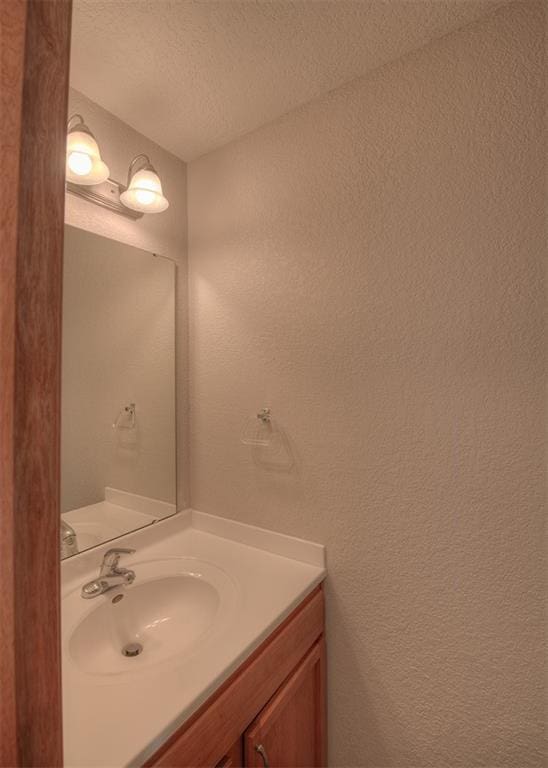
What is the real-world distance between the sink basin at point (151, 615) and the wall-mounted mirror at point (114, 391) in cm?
20

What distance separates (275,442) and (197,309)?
0.67 metres

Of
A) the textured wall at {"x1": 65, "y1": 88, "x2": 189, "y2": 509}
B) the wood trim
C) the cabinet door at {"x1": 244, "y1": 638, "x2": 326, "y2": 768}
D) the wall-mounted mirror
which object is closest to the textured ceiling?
the textured wall at {"x1": 65, "y1": 88, "x2": 189, "y2": 509}

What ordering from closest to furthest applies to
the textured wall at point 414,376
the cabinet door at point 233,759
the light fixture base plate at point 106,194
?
the cabinet door at point 233,759 → the textured wall at point 414,376 → the light fixture base plate at point 106,194

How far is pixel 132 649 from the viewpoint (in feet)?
3.40

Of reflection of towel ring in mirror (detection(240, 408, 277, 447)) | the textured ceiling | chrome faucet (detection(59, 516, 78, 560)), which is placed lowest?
chrome faucet (detection(59, 516, 78, 560))

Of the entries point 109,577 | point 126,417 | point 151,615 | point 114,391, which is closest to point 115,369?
point 114,391

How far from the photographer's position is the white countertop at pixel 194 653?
2.09 ft

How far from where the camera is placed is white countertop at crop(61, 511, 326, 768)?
25.1 inches

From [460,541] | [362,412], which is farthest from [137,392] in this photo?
[460,541]

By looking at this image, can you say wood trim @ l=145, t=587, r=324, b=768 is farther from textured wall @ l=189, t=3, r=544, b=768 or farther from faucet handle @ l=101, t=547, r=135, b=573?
faucet handle @ l=101, t=547, r=135, b=573

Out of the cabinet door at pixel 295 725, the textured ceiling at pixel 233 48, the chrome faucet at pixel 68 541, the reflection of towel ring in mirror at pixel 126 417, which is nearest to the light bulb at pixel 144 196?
the textured ceiling at pixel 233 48

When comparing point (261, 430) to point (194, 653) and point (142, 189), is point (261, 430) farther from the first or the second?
point (142, 189)

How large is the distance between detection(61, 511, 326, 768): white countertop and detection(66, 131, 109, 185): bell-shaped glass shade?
118 cm

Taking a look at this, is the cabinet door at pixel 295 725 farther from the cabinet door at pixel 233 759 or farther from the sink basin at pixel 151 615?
the sink basin at pixel 151 615
